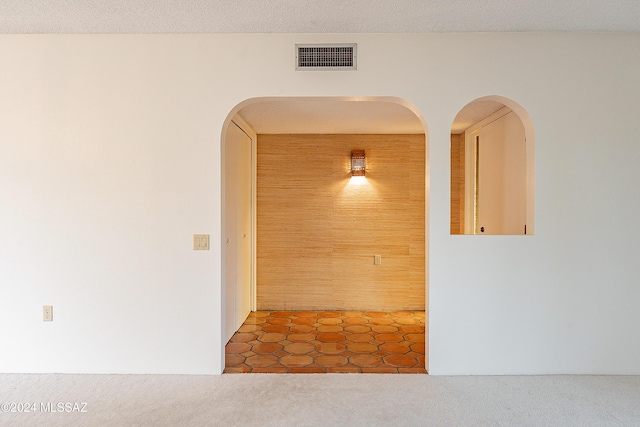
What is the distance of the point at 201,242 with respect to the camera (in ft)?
9.46

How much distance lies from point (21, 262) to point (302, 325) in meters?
2.58

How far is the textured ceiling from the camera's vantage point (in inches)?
97.7

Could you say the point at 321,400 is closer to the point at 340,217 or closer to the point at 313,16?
the point at 313,16

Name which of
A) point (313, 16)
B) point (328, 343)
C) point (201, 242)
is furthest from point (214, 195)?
point (328, 343)

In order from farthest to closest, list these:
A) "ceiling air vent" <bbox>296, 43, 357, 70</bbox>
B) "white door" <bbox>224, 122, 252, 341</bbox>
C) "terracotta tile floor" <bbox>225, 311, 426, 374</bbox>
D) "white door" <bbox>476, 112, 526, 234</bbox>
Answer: "white door" <bbox>224, 122, 252, 341</bbox> < "white door" <bbox>476, 112, 526, 234</bbox> < "terracotta tile floor" <bbox>225, 311, 426, 374</bbox> < "ceiling air vent" <bbox>296, 43, 357, 70</bbox>

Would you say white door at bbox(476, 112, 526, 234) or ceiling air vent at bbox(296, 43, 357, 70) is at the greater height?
ceiling air vent at bbox(296, 43, 357, 70)

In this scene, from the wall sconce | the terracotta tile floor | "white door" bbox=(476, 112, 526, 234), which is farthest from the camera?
the wall sconce

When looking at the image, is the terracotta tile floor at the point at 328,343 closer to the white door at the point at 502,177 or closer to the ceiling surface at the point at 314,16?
the white door at the point at 502,177

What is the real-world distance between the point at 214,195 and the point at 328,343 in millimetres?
1765

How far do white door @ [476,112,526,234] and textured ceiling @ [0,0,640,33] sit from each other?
1.03 m

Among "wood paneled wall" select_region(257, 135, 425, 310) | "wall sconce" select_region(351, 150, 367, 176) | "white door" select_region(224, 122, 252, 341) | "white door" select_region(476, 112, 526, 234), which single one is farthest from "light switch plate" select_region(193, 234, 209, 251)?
"white door" select_region(476, 112, 526, 234)

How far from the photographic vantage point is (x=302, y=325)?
14.2 feet

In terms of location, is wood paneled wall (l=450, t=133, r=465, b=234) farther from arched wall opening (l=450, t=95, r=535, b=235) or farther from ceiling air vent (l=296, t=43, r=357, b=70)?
ceiling air vent (l=296, t=43, r=357, b=70)

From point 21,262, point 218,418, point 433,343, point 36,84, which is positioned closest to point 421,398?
point 433,343
